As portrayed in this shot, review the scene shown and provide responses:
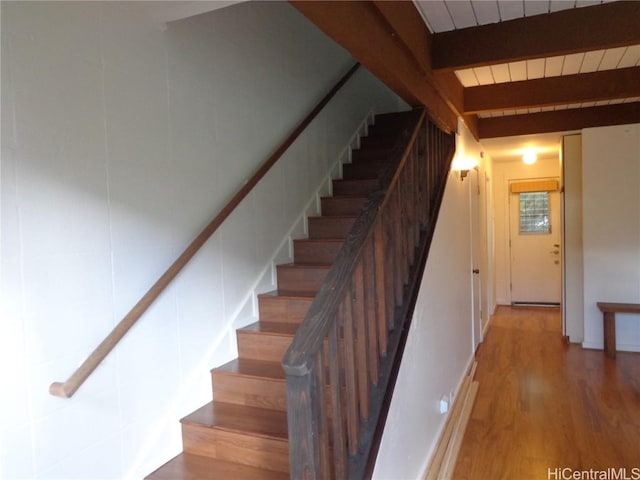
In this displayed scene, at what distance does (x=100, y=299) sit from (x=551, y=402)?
3342 millimetres

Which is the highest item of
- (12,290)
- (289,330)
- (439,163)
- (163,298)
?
(439,163)

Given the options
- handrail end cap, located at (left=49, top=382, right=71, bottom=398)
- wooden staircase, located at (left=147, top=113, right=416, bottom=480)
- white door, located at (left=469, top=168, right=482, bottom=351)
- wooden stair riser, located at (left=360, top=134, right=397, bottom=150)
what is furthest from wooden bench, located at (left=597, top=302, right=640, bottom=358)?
handrail end cap, located at (left=49, top=382, right=71, bottom=398)

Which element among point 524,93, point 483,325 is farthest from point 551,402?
point 524,93

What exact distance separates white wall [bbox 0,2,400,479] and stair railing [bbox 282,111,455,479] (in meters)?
0.83

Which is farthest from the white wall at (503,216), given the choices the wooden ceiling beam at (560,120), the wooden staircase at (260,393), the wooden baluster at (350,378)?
the wooden baluster at (350,378)

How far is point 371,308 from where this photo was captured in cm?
177

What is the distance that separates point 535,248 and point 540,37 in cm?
559

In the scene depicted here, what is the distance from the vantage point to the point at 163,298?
210cm

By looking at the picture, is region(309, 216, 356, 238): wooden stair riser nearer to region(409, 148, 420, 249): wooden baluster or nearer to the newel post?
region(409, 148, 420, 249): wooden baluster

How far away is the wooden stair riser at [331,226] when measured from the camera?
3.25m

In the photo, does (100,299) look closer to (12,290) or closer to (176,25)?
(12,290)

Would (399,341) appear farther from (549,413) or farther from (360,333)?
(549,413)

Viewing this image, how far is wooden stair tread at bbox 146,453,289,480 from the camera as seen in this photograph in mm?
1939

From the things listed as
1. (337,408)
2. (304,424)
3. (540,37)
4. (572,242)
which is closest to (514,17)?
(540,37)
